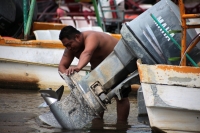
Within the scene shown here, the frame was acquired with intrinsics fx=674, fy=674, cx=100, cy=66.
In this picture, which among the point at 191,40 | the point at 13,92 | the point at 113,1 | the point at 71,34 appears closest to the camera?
the point at 191,40

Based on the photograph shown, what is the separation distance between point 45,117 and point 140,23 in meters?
1.85

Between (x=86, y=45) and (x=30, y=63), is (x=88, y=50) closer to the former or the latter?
(x=86, y=45)

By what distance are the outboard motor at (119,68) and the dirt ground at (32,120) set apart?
26 cm

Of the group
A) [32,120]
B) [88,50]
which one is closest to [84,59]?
[88,50]

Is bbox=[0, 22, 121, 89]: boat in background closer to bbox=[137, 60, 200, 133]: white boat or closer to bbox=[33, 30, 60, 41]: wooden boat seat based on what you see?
bbox=[33, 30, 60, 41]: wooden boat seat

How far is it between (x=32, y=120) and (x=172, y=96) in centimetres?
261

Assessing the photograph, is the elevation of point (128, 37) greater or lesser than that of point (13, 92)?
lesser

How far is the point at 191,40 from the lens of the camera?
7.83 meters

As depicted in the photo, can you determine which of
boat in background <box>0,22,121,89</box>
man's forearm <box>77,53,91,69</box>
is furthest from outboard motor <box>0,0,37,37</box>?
man's forearm <box>77,53,91,69</box>

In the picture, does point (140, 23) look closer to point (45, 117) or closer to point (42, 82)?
point (45, 117)

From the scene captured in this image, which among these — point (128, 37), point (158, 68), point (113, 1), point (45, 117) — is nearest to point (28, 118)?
point (45, 117)

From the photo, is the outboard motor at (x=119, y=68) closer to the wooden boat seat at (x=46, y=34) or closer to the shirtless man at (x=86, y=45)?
the shirtless man at (x=86, y=45)

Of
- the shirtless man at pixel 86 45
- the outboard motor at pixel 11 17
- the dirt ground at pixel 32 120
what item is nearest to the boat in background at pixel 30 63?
the dirt ground at pixel 32 120

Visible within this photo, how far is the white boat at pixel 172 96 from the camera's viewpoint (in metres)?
7.11
